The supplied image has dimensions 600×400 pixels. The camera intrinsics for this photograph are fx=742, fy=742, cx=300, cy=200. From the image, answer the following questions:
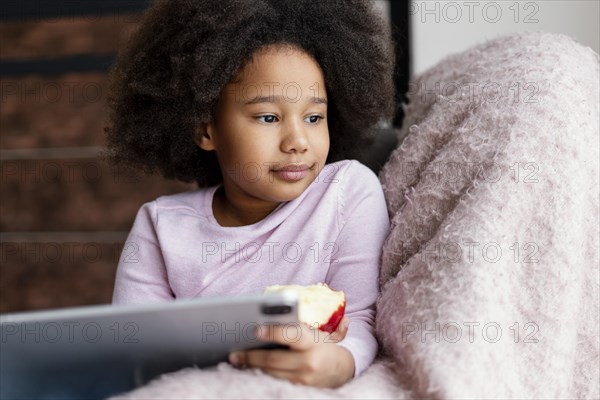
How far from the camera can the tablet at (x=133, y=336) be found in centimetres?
67

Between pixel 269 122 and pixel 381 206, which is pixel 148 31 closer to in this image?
pixel 269 122

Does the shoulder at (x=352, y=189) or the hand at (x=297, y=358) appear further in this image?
the shoulder at (x=352, y=189)

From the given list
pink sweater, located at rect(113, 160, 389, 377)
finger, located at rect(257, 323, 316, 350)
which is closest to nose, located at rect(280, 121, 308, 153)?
pink sweater, located at rect(113, 160, 389, 377)

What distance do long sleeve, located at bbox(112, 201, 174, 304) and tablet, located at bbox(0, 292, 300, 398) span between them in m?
0.29

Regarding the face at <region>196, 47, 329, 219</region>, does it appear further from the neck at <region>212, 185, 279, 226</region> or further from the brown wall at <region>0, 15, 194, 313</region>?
the brown wall at <region>0, 15, 194, 313</region>

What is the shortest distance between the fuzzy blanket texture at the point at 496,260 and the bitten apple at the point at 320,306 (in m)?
0.07

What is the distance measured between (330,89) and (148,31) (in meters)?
0.30

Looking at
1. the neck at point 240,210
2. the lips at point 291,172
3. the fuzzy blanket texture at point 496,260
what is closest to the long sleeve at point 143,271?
the neck at point 240,210

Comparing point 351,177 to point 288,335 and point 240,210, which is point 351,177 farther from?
point 288,335

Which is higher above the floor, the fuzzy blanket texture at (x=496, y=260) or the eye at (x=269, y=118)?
the eye at (x=269, y=118)

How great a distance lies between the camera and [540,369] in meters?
0.84

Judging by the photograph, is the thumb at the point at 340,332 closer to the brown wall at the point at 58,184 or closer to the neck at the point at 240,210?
the neck at the point at 240,210

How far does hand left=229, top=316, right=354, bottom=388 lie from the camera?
2.50 ft

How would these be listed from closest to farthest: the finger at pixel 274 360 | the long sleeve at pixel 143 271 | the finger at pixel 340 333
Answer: the finger at pixel 274 360
the finger at pixel 340 333
the long sleeve at pixel 143 271
